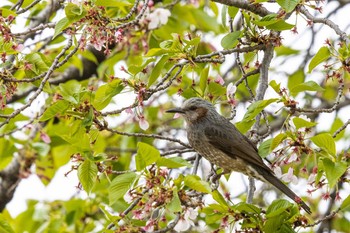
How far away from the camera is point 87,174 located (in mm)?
4363

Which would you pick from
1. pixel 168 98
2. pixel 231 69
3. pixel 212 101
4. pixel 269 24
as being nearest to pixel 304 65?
pixel 231 69

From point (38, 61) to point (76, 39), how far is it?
0.94ft

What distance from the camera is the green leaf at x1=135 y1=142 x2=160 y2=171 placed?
4039 mm

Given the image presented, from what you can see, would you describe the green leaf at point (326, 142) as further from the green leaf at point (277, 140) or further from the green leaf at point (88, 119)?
the green leaf at point (88, 119)

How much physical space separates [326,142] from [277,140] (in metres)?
0.31

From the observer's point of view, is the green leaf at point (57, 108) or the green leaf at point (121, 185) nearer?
the green leaf at point (121, 185)

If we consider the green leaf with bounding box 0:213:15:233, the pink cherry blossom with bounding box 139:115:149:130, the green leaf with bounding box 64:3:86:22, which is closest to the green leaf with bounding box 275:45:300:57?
the pink cherry blossom with bounding box 139:115:149:130

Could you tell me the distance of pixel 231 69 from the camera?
27.2ft

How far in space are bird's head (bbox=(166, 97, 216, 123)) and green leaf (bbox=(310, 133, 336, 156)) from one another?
4.58 ft

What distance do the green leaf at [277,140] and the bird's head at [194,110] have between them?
1.09 metres

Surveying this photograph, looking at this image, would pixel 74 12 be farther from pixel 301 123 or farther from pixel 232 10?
pixel 301 123

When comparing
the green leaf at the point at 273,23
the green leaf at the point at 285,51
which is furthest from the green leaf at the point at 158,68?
the green leaf at the point at 285,51

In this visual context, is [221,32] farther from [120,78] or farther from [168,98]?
[120,78]

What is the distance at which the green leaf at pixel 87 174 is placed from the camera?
14.2 feet
